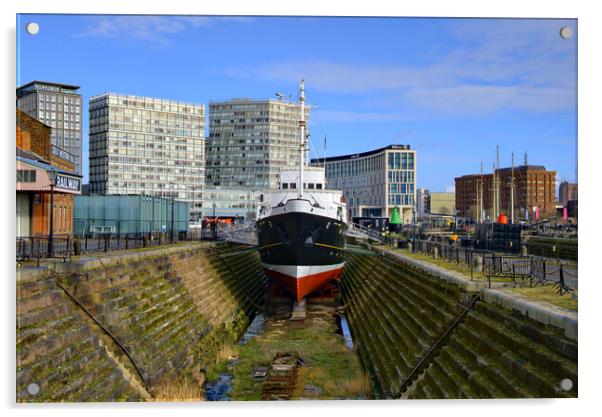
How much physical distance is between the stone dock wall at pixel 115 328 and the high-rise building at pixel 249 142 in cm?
5501

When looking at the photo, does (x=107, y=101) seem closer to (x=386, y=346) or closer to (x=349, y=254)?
(x=349, y=254)

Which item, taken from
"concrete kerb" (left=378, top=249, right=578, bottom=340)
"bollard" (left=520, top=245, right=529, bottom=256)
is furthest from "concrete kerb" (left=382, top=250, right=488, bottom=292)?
"bollard" (left=520, top=245, right=529, bottom=256)

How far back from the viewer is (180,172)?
327 ft

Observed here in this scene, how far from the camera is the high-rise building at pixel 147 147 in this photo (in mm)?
93625

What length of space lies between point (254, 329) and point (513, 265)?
14.4 meters

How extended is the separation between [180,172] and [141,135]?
1030cm

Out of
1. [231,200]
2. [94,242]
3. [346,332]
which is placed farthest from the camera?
[231,200]

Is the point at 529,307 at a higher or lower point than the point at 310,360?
higher

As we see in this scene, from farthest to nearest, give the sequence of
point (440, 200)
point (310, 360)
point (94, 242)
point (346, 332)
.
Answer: point (440, 200) → point (94, 242) → point (346, 332) → point (310, 360)

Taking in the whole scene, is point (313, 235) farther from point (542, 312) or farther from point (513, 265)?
point (542, 312)

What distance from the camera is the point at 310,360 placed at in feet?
58.0

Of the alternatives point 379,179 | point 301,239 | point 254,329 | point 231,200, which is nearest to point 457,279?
point 301,239

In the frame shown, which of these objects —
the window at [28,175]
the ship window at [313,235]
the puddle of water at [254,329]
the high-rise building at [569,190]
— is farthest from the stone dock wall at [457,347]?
the window at [28,175]

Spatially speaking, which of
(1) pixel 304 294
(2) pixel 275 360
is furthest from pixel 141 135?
(2) pixel 275 360
